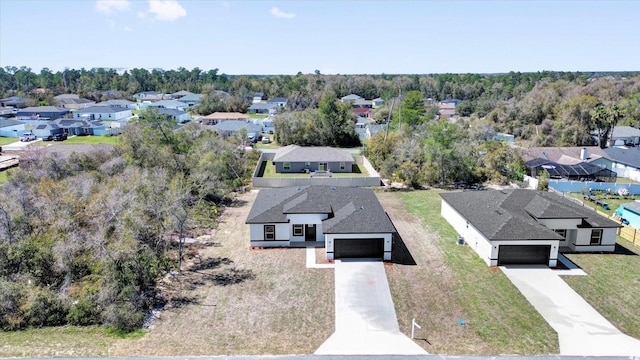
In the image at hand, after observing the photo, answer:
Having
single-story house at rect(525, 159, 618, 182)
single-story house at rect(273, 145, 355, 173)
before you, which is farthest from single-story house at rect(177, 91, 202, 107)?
single-story house at rect(525, 159, 618, 182)

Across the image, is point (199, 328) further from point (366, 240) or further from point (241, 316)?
point (366, 240)

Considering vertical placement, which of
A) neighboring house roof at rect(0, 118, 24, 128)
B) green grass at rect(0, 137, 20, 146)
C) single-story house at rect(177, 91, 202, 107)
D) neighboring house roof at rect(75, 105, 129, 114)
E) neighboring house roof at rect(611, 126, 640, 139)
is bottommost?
green grass at rect(0, 137, 20, 146)

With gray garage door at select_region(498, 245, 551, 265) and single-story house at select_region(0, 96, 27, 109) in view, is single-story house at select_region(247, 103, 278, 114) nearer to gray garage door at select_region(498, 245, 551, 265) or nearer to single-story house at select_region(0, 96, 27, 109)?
single-story house at select_region(0, 96, 27, 109)

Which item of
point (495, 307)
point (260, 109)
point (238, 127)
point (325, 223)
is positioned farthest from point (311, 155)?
point (260, 109)

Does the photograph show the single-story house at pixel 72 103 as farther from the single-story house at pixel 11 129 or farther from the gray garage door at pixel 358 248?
the gray garage door at pixel 358 248

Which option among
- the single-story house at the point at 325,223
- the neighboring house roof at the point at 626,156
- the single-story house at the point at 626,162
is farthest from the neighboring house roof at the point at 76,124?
the single-story house at the point at 626,162

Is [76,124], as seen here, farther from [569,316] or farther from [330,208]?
[569,316]

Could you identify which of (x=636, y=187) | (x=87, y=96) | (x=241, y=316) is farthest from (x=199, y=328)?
(x=87, y=96)
